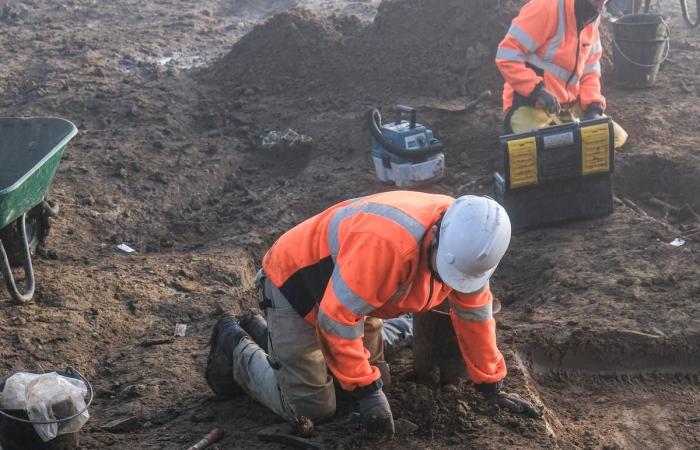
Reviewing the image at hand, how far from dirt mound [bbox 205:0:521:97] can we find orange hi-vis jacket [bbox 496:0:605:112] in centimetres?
222

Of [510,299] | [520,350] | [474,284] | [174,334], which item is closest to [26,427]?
[174,334]

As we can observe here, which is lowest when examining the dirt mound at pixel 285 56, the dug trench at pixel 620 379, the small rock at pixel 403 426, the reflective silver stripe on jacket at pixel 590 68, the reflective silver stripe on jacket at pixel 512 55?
the dug trench at pixel 620 379

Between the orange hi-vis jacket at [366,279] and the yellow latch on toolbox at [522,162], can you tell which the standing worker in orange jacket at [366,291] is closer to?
the orange hi-vis jacket at [366,279]

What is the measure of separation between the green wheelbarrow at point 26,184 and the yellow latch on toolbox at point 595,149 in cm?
378

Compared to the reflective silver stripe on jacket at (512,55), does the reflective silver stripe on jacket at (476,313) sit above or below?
below

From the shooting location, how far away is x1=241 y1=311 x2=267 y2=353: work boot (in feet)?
16.6

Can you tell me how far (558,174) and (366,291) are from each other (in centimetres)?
337

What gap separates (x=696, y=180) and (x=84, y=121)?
6.04 m

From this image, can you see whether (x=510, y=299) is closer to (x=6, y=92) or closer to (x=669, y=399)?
(x=669, y=399)

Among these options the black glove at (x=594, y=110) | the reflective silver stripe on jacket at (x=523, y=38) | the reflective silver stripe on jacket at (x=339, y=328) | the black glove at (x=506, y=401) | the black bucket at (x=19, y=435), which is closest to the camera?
the reflective silver stripe on jacket at (x=339, y=328)

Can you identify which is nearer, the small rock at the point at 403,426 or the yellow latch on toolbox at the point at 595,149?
the small rock at the point at 403,426

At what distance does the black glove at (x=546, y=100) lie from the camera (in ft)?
23.2

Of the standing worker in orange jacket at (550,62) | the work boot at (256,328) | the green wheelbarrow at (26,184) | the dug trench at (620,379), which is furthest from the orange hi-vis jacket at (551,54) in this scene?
the green wheelbarrow at (26,184)

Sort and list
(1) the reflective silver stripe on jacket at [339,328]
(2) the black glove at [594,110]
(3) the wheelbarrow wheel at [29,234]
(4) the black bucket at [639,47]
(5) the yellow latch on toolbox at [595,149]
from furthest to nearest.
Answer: (4) the black bucket at [639,47], (2) the black glove at [594,110], (5) the yellow latch on toolbox at [595,149], (3) the wheelbarrow wheel at [29,234], (1) the reflective silver stripe on jacket at [339,328]
